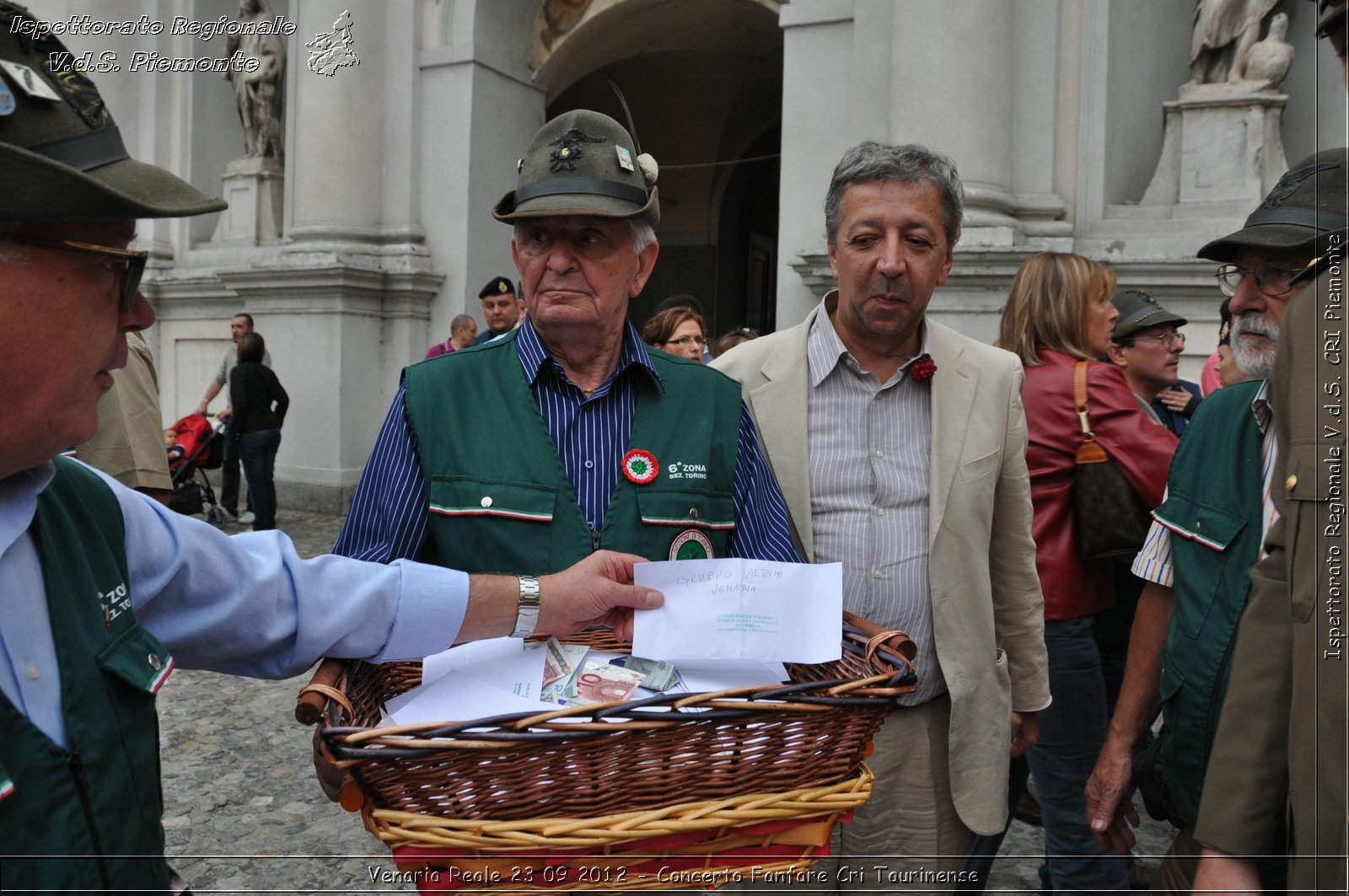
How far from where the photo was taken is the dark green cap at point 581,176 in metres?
1.84

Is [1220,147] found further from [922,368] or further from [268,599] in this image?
[268,599]

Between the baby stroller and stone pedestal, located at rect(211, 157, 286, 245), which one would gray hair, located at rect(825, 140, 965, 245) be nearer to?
the baby stroller

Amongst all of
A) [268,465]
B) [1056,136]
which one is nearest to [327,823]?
[268,465]

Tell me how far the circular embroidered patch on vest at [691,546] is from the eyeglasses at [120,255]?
989 mm

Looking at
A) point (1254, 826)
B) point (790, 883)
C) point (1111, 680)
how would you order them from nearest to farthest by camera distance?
1. point (1254, 826)
2. point (790, 883)
3. point (1111, 680)

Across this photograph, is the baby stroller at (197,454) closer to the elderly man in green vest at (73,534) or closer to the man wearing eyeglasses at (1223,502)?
the elderly man in green vest at (73,534)

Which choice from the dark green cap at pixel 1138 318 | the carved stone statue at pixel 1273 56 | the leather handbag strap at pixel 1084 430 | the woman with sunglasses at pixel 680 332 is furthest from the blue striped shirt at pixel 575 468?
the carved stone statue at pixel 1273 56

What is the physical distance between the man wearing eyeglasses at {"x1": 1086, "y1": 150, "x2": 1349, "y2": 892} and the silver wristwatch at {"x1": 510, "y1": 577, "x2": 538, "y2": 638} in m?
1.21

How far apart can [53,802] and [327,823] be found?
308 centimetres

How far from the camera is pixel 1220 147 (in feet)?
23.3

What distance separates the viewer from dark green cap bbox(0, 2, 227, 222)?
1014 millimetres

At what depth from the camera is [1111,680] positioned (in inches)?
139

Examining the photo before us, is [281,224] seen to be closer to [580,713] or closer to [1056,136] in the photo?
[1056,136]

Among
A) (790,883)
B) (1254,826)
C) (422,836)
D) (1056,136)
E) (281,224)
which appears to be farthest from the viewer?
(281,224)
